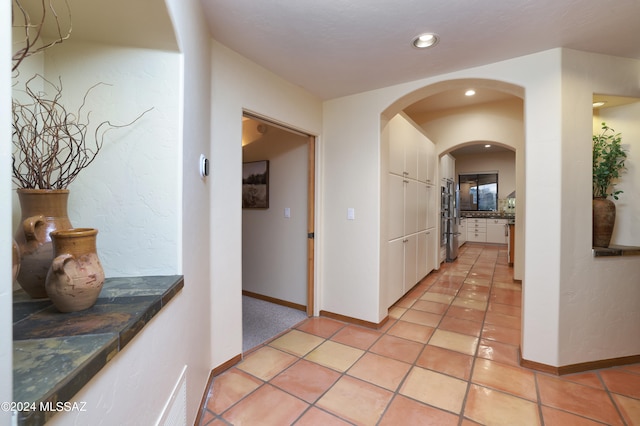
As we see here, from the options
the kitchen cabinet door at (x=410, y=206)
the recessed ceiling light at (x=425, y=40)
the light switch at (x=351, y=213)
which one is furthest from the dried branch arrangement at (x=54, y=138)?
the kitchen cabinet door at (x=410, y=206)

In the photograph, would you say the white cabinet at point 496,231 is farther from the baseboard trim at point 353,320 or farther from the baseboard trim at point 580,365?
the baseboard trim at point 353,320

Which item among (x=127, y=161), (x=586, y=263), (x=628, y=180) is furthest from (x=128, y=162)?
(x=628, y=180)

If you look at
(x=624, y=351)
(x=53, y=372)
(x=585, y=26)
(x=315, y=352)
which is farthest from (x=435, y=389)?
(x=585, y=26)

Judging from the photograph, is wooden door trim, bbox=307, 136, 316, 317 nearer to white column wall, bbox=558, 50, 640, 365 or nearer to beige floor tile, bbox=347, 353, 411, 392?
beige floor tile, bbox=347, 353, 411, 392

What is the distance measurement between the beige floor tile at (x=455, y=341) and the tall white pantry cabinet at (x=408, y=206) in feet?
2.00

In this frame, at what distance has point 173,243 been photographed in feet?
3.91

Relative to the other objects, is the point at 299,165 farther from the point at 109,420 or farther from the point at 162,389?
the point at 109,420

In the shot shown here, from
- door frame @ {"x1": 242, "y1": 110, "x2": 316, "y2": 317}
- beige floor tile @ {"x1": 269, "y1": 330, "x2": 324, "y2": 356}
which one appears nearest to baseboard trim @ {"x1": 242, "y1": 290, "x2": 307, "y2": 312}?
door frame @ {"x1": 242, "y1": 110, "x2": 316, "y2": 317}

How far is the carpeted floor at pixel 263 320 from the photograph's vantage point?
2.52 meters

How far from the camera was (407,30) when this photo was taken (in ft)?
5.83

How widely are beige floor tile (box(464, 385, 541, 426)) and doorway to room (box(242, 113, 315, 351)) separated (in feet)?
5.57

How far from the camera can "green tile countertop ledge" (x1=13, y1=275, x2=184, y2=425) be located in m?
0.49

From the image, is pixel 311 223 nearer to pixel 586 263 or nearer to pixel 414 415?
pixel 414 415

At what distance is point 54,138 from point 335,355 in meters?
2.21
